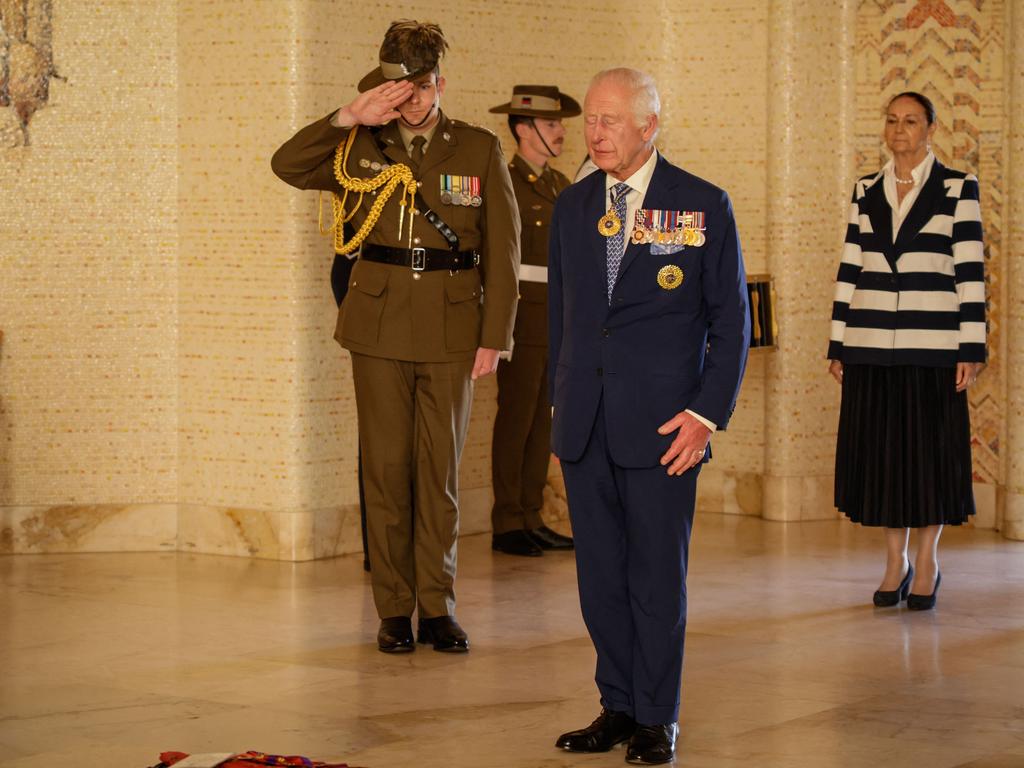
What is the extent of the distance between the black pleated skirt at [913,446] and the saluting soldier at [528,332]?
66.5 inches

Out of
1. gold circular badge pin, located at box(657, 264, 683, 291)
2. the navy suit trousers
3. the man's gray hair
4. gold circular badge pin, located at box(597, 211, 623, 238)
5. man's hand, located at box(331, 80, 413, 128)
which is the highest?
man's hand, located at box(331, 80, 413, 128)

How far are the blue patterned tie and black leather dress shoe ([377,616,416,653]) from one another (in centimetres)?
174

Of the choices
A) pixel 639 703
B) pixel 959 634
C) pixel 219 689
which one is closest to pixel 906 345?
pixel 959 634

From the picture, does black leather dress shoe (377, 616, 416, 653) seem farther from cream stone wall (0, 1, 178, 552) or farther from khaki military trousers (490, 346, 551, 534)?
cream stone wall (0, 1, 178, 552)

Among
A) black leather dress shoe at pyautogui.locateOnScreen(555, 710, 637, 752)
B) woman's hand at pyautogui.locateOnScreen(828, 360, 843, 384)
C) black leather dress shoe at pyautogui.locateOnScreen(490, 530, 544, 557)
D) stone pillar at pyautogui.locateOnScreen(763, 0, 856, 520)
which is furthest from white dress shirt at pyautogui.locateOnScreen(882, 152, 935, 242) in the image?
black leather dress shoe at pyautogui.locateOnScreen(555, 710, 637, 752)

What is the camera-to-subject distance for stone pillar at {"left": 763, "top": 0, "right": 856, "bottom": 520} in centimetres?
803

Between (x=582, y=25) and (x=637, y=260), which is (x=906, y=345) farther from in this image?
(x=582, y=25)

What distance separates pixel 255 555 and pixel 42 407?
1129mm

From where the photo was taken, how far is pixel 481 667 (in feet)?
16.7

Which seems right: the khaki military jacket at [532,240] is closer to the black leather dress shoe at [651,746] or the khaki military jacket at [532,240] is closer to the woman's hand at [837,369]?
the woman's hand at [837,369]

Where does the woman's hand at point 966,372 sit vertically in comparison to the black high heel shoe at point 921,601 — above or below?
above

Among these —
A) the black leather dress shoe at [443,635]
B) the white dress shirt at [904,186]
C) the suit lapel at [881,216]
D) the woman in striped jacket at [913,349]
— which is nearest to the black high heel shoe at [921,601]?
the woman in striped jacket at [913,349]

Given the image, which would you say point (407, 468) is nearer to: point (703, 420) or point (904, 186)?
point (703, 420)

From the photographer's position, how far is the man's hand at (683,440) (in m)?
3.91
